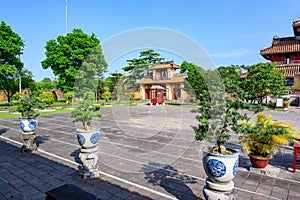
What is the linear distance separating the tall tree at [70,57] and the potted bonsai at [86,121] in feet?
53.3

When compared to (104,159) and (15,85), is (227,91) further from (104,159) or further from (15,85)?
(15,85)

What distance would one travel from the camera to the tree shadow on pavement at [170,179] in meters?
3.08

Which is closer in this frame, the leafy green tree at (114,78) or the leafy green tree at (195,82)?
the leafy green tree at (195,82)

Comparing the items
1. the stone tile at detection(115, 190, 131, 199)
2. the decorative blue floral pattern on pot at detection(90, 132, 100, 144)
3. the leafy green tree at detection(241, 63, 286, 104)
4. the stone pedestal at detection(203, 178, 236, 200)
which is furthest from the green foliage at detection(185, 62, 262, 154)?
the leafy green tree at detection(241, 63, 286, 104)

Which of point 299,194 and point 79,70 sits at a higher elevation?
point 79,70

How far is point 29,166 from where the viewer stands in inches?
164

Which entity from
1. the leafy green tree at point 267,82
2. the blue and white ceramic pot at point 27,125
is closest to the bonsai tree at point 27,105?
the blue and white ceramic pot at point 27,125

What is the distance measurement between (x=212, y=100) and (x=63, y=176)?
3.08m

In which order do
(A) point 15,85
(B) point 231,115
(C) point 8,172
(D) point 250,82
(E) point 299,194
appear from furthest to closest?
(A) point 15,85 → (D) point 250,82 → (C) point 8,172 → (E) point 299,194 → (B) point 231,115

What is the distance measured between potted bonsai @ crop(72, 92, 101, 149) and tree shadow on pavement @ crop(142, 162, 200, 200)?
49.2 inches

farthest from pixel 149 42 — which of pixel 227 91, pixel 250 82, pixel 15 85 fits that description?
pixel 15 85

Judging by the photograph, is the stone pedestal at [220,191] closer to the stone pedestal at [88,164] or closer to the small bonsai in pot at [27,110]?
the stone pedestal at [88,164]

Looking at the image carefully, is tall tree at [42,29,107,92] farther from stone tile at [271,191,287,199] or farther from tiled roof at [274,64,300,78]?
tiled roof at [274,64,300,78]

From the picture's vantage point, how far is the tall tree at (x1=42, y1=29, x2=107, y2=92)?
1988 centimetres
